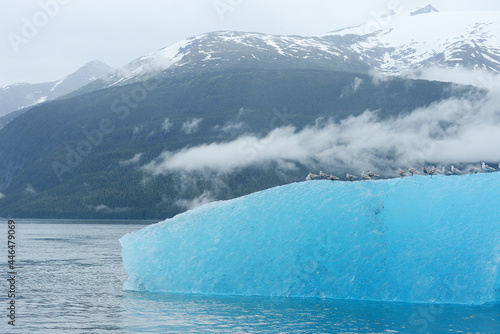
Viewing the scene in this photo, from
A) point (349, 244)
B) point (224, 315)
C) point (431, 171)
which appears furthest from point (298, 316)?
point (431, 171)

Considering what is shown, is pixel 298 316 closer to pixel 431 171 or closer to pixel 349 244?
pixel 349 244

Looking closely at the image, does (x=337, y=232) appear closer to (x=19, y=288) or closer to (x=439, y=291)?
(x=439, y=291)

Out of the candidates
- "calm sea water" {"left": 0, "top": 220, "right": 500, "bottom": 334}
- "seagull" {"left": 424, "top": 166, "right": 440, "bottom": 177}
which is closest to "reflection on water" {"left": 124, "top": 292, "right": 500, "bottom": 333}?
"calm sea water" {"left": 0, "top": 220, "right": 500, "bottom": 334}

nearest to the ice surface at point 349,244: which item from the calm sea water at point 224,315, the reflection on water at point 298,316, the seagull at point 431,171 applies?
the reflection on water at point 298,316

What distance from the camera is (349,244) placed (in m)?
32.9

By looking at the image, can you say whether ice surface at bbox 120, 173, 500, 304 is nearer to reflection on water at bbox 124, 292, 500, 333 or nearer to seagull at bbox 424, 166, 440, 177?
reflection on water at bbox 124, 292, 500, 333

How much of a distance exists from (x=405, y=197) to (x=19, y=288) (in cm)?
3136

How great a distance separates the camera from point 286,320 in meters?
29.3

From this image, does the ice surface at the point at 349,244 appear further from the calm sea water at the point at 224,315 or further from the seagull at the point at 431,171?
the seagull at the point at 431,171

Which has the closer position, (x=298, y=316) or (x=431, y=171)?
(x=298, y=316)

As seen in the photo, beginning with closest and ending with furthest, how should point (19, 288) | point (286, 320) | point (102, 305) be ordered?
point (286, 320) < point (102, 305) < point (19, 288)

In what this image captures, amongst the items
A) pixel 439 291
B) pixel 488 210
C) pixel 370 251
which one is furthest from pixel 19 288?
pixel 488 210

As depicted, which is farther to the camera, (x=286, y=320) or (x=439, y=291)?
(x=439, y=291)

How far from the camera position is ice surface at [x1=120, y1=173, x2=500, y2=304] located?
32.4 metres
